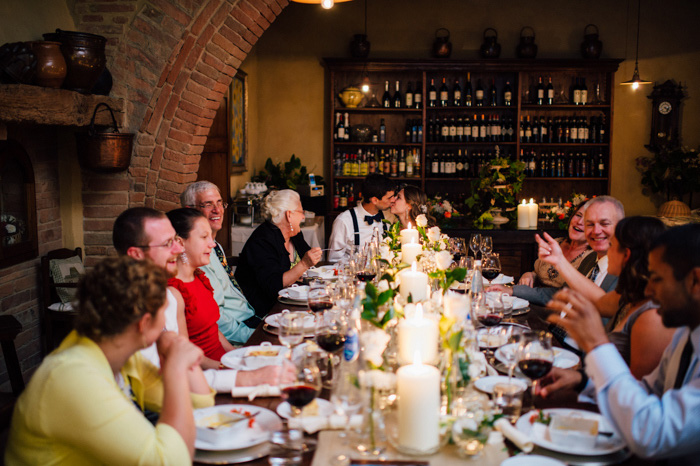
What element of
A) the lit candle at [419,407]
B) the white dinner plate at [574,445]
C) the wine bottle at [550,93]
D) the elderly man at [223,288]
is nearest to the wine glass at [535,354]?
the white dinner plate at [574,445]

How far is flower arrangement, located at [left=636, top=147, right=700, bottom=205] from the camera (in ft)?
24.0

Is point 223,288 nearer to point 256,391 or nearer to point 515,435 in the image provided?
point 256,391

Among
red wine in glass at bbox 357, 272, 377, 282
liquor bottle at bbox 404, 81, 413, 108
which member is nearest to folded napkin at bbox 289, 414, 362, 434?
red wine in glass at bbox 357, 272, 377, 282

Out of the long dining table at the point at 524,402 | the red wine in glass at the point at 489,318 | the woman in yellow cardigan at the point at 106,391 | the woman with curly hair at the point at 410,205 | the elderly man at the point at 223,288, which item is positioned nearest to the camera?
the woman in yellow cardigan at the point at 106,391

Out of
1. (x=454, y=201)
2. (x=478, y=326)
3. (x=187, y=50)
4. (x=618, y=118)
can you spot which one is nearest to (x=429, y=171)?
(x=454, y=201)

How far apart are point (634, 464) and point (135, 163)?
12.5 feet

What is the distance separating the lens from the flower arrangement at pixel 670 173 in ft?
24.0

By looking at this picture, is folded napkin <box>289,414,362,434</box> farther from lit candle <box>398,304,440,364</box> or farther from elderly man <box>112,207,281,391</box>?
elderly man <box>112,207,281,391</box>

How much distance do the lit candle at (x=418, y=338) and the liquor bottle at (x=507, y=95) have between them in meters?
6.34

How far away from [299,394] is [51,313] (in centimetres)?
287

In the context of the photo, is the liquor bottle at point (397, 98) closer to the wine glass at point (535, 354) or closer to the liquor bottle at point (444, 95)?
the liquor bottle at point (444, 95)

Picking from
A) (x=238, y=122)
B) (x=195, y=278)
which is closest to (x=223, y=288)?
(x=195, y=278)

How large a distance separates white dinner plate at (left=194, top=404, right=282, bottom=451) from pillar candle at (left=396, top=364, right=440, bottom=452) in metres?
0.34

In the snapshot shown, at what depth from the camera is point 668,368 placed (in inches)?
64.0
